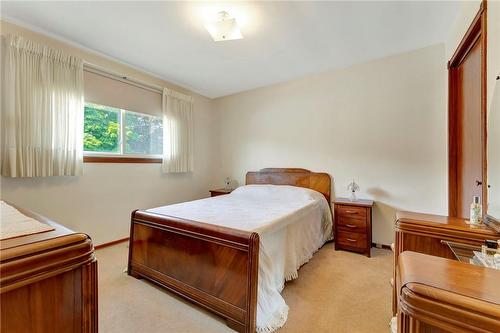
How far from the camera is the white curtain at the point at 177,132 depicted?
146 inches

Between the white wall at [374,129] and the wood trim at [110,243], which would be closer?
the white wall at [374,129]

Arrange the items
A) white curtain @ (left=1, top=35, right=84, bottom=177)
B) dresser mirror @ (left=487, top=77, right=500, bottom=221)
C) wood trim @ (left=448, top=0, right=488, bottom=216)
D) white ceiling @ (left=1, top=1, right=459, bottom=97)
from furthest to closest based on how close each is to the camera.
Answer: white curtain @ (left=1, top=35, right=84, bottom=177) → white ceiling @ (left=1, top=1, right=459, bottom=97) → wood trim @ (left=448, top=0, right=488, bottom=216) → dresser mirror @ (left=487, top=77, right=500, bottom=221)

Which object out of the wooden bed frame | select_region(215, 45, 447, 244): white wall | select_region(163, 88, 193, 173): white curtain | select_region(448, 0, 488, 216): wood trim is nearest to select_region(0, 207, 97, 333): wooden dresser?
the wooden bed frame

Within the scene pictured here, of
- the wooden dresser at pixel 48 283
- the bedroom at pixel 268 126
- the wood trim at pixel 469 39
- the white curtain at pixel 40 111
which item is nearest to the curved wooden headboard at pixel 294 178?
the bedroom at pixel 268 126

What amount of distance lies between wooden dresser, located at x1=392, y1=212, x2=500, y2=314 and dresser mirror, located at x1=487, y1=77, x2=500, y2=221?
0.56 feet

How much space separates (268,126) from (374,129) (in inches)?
64.9

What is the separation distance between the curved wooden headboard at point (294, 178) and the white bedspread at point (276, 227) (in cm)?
22

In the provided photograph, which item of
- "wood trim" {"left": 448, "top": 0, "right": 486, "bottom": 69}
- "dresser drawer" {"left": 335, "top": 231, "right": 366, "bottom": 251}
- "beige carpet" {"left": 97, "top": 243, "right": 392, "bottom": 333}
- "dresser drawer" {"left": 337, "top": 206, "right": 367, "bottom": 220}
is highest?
"wood trim" {"left": 448, "top": 0, "right": 486, "bottom": 69}

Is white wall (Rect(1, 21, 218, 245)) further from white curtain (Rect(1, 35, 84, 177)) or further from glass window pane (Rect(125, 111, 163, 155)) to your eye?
glass window pane (Rect(125, 111, 163, 155))

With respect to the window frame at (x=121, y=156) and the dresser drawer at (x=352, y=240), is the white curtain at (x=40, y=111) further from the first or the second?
the dresser drawer at (x=352, y=240)

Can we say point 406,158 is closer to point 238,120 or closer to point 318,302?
point 318,302

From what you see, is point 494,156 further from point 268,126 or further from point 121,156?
point 121,156

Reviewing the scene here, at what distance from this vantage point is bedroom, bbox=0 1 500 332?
5.69 ft

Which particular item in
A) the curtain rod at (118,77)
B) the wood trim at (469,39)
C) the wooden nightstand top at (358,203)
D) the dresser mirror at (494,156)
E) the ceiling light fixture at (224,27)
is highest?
the ceiling light fixture at (224,27)
